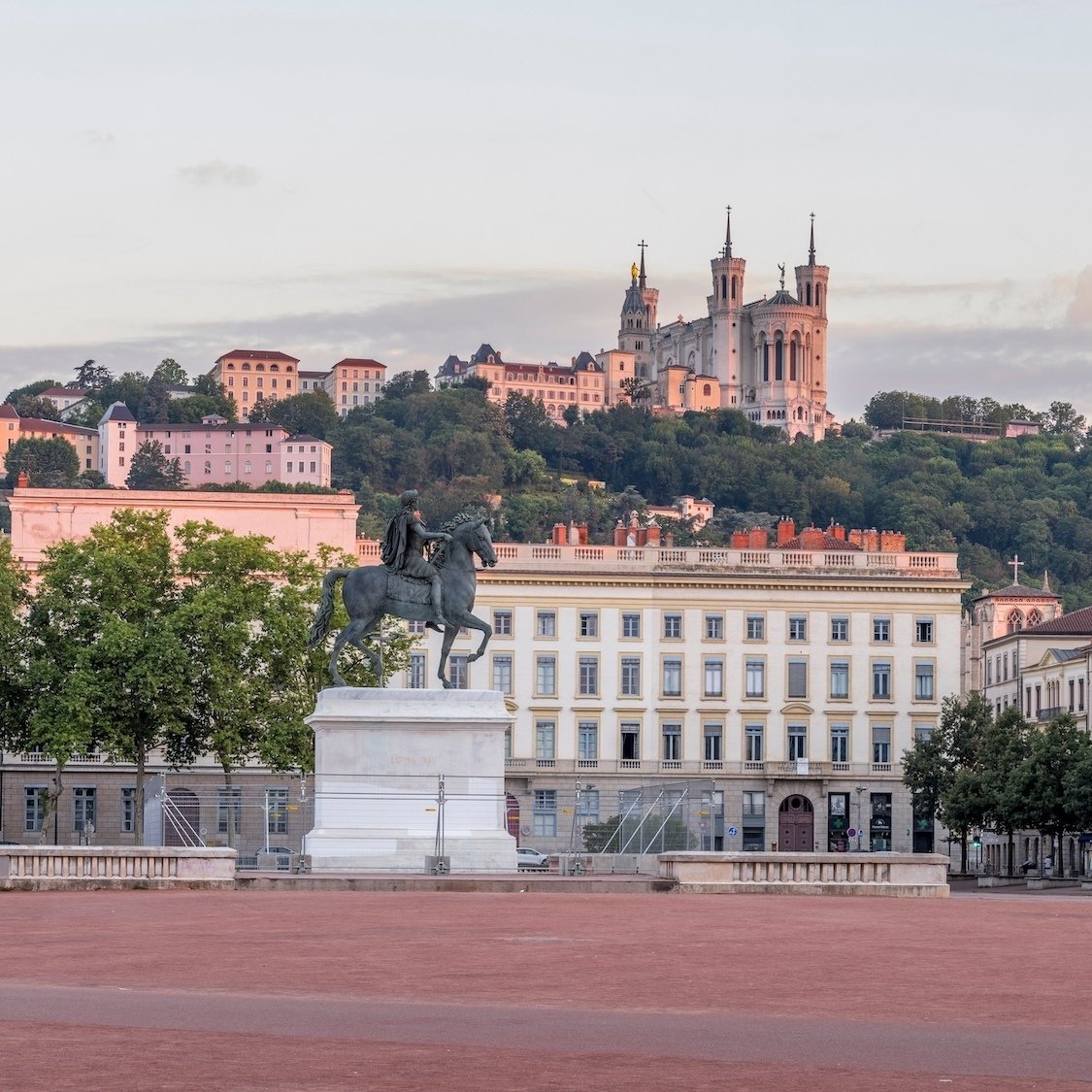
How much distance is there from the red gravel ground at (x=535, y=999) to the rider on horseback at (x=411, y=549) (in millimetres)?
10538

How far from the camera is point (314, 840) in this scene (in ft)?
126

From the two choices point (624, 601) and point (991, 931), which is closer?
point (991, 931)

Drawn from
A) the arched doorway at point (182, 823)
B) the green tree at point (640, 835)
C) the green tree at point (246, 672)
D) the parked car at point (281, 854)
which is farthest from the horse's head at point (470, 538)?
the green tree at point (246, 672)

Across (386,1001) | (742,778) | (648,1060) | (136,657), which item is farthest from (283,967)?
(742,778)

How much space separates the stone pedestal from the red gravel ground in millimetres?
8814

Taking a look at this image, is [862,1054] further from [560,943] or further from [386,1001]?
[560,943]

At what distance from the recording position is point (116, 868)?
3472 cm

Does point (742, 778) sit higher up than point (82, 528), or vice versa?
point (82, 528)

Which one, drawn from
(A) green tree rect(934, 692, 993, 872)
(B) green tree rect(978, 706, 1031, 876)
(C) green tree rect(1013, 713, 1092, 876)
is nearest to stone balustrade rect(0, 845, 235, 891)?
(C) green tree rect(1013, 713, 1092, 876)

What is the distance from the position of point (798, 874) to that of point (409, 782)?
21.9 ft

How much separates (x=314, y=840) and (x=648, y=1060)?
23619 mm

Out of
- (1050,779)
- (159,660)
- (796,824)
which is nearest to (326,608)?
(159,660)

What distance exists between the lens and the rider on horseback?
130 ft

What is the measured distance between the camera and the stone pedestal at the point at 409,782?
38.5 metres
